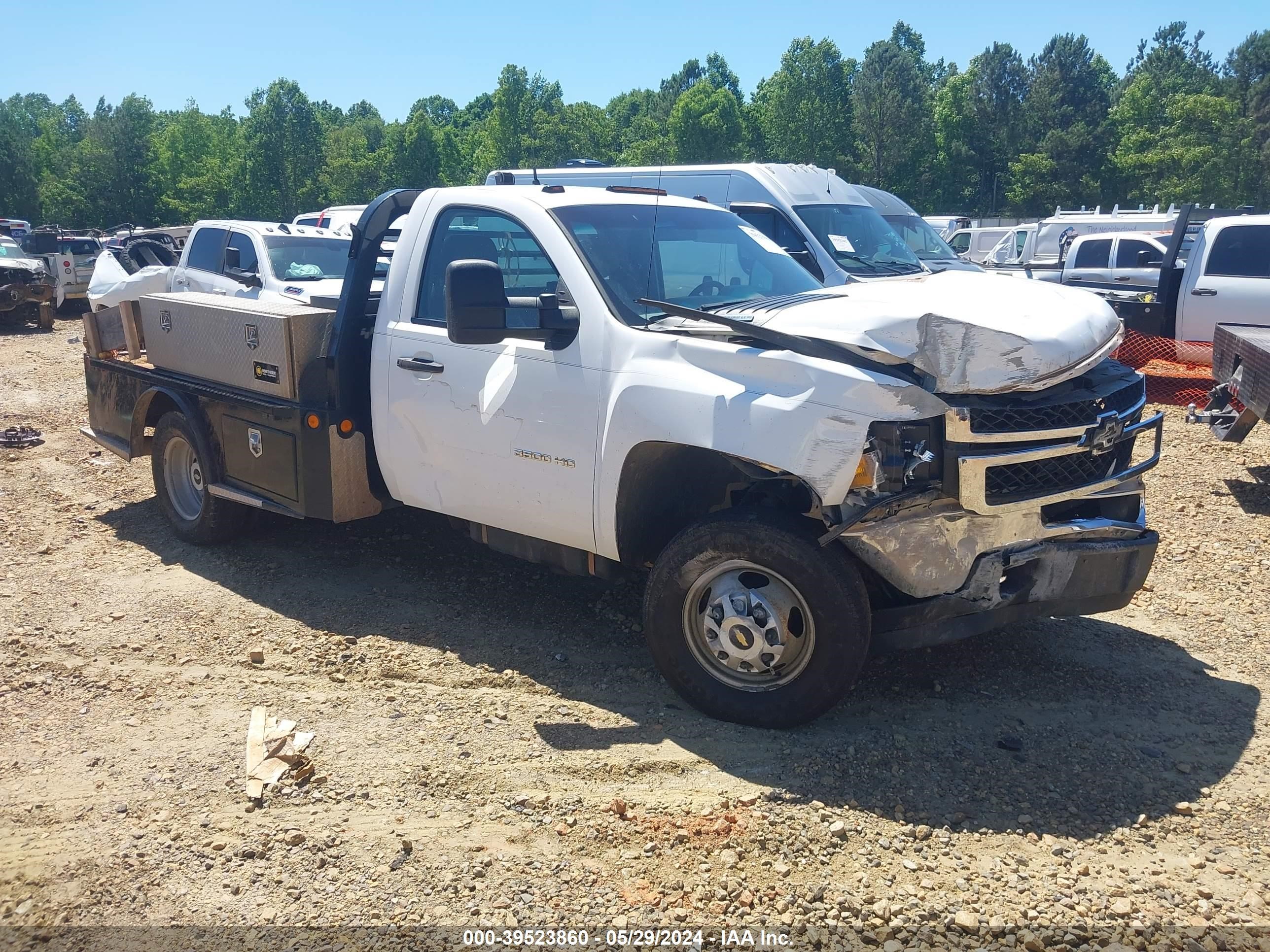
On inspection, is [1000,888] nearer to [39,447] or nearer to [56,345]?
[39,447]

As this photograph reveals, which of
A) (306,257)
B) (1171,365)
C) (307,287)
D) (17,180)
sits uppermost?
(17,180)

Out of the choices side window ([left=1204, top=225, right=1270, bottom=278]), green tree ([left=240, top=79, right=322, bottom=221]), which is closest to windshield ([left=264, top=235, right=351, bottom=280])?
side window ([left=1204, top=225, right=1270, bottom=278])

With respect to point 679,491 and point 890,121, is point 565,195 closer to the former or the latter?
point 679,491

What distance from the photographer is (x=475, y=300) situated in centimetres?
431

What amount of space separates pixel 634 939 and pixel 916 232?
12.4 metres

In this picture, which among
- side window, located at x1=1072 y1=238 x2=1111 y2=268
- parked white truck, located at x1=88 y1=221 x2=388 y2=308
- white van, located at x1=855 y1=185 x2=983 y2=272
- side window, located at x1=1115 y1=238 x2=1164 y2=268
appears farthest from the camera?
side window, located at x1=1072 y1=238 x2=1111 y2=268

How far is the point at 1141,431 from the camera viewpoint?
4359 mm

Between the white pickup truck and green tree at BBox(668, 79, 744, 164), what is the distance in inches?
1961

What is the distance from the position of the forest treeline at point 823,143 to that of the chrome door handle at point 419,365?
39816 mm

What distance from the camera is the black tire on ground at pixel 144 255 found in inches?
583

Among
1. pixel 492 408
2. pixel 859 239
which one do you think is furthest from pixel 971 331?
pixel 859 239

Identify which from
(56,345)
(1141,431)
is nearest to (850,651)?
(1141,431)

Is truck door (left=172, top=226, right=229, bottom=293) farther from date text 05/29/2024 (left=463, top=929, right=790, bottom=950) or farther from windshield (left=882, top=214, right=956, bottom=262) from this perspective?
date text 05/29/2024 (left=463, top=929, right=790, bottom=950)

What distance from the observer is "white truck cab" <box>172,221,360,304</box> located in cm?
1178
